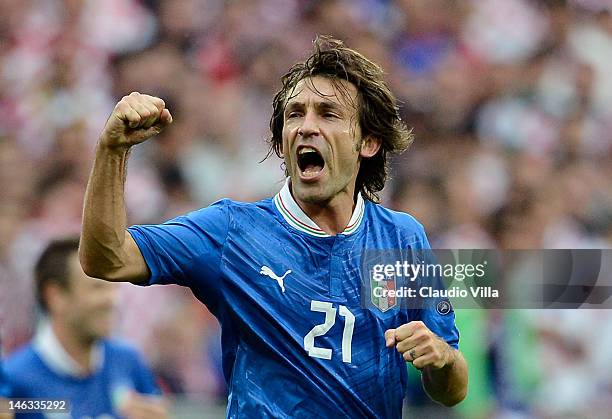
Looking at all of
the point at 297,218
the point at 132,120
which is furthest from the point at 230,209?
the point at 132,120

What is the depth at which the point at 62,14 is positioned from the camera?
7.22 metres

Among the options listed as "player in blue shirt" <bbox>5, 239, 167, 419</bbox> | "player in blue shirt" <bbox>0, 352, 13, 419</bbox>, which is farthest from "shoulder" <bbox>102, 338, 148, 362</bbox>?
"player in blue shirt" <bbox>0, 352, 13, 419</bbox>

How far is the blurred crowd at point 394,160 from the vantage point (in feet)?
21.7

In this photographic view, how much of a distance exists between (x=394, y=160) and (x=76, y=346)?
244cm

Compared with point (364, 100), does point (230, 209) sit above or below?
below

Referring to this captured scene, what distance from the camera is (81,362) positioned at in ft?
18.6

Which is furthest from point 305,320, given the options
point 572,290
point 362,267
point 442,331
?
point 572,290

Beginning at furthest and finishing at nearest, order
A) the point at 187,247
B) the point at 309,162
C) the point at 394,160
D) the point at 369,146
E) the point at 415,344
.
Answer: the point at 394,160 → the point at 369,146 → the point at 309,162 → the point at 187,247 → the point at 415,344

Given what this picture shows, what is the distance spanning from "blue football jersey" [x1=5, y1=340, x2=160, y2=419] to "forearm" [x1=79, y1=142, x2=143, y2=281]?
8.12ft

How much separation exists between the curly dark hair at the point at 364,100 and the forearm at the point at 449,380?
→ 759 millimetres

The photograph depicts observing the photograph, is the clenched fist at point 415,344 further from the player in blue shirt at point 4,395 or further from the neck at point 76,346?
the neck at point 76,346

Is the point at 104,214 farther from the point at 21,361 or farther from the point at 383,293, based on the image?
the point at 21,361

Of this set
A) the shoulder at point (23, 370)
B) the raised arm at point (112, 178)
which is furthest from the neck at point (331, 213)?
the shoulder at point (23, 370)

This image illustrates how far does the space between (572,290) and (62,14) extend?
12.5ft
